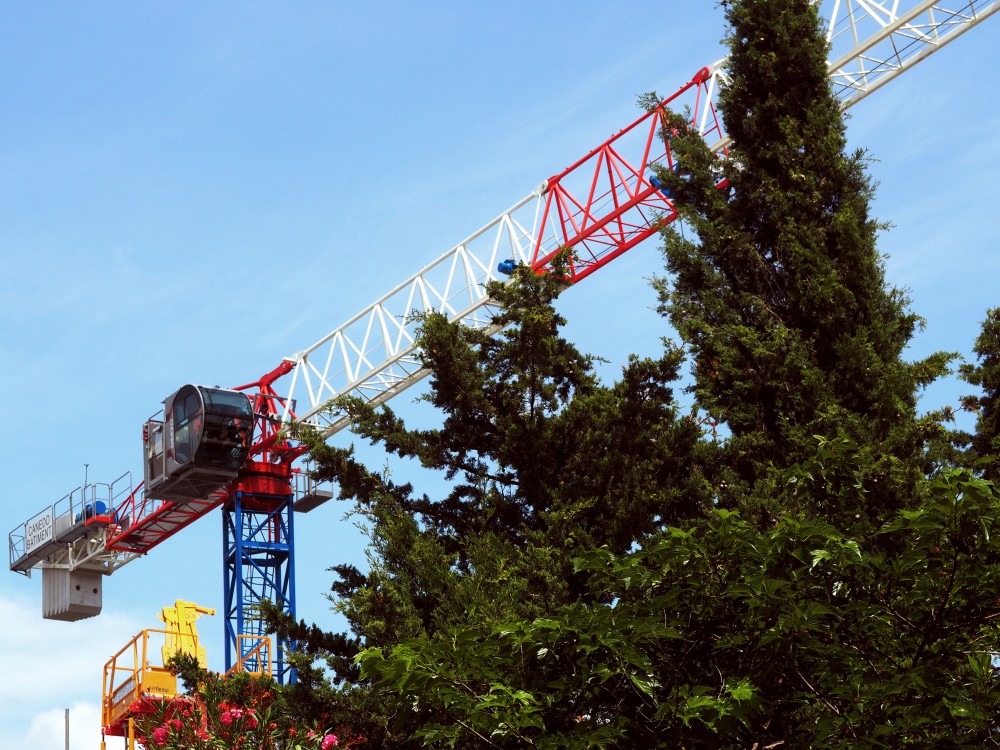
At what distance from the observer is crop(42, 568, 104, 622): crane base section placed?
60.8 meters

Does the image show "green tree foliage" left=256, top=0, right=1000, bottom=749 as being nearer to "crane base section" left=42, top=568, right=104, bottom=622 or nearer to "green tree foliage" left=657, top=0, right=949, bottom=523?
"green tree foliage" left=657, top=0, right=949, bottom=523

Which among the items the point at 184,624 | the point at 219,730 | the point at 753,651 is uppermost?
the point at 184,624

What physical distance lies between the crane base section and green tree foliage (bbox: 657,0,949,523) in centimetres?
4685

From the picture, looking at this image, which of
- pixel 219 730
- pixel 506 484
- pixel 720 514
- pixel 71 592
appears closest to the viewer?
pixel 720 514

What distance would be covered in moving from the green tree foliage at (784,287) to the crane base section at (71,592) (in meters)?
46.9

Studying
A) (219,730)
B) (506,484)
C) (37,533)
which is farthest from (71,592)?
(219,730)

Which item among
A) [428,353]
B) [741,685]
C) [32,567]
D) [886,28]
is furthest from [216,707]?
[32,567]

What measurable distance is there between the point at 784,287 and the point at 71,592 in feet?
160

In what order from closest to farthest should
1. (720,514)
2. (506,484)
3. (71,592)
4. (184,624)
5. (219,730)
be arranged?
(720,514)
(219,730)
(506,484)
(184,624)
(71,592)

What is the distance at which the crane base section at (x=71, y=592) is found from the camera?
60.8 metres

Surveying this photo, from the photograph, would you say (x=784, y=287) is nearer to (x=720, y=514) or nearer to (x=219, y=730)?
(x=720, y=514)

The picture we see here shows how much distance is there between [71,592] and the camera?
60906 millimetres

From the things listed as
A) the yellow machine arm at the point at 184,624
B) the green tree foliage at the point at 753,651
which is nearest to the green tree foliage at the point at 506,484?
the green tree foliage at the point at 753,651

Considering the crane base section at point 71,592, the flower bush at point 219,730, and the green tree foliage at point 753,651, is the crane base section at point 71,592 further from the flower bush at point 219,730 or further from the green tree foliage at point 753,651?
the green tree foliage at point 753,651
